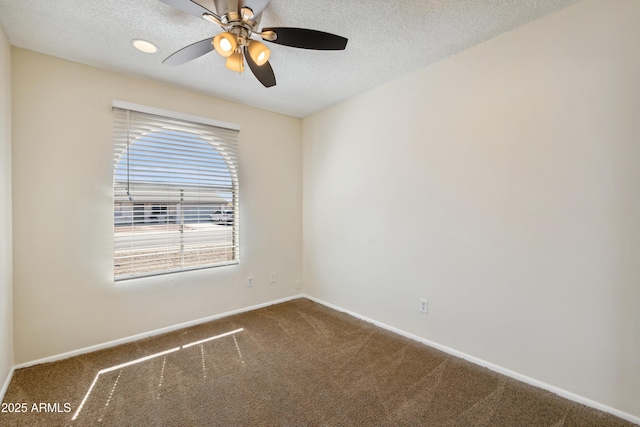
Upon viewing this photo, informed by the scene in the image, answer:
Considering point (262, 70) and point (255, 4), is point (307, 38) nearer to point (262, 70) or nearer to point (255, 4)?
point (255, 4)

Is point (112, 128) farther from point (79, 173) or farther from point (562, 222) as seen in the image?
point (562, 222)

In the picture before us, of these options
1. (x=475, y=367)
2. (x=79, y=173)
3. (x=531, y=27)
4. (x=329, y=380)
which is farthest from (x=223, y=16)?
(x=475, y=367)

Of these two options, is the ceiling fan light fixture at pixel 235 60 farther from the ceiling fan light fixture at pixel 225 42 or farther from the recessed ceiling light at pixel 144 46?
the recessed ceiling light at pixel 144 46

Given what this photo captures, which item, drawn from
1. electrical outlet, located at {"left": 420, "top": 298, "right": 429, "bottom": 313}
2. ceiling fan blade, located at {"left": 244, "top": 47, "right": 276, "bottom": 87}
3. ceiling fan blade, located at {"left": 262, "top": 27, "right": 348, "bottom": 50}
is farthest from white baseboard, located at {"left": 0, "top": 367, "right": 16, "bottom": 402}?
electrical outlet, located at {"left": 420, "top": 298, "right": 429, "bottom": 313}

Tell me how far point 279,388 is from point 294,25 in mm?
2531

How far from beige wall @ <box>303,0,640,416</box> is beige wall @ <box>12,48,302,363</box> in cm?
210

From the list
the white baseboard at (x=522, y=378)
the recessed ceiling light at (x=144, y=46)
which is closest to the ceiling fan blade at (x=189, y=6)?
the recessed ceiling light at (x=144, y=46)

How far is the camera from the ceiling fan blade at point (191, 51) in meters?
1.79

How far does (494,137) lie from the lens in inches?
84.1

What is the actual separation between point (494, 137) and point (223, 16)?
2021 mm

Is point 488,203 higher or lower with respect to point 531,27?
lower

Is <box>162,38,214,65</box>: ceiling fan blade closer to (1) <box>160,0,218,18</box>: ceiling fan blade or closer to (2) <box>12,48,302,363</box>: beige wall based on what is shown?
(1) <box>160,0,218,18</box>: ceiling fan blade

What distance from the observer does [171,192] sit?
9.39ft

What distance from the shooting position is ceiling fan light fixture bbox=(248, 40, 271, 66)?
1.76 metres
